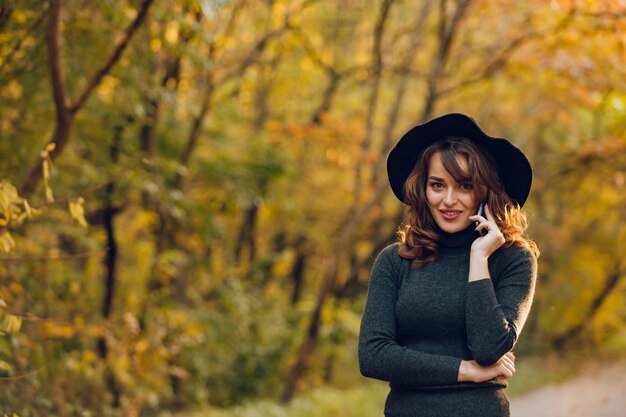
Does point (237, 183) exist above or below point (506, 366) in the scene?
above

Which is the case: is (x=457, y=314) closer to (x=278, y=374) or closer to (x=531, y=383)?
(x=278, y=374)

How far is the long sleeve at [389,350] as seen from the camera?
2.70 meters

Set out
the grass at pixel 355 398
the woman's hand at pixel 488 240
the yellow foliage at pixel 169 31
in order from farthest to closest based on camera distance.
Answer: the grass at pixel 355 398 < the yellow foliage at pixel 169 31 < the woman's hand at pixel 488 240

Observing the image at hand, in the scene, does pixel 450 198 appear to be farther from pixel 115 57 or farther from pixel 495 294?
pixel 115 57

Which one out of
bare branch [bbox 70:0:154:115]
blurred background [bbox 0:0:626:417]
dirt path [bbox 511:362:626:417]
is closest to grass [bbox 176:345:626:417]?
blurred background [bbox 0:0:626:417]

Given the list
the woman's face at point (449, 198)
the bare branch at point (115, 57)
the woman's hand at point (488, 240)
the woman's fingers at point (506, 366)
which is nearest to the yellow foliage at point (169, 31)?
the bare branch at point (115, 57)

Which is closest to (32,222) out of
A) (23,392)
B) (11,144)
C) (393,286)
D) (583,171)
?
(11,144)

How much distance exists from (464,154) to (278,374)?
10.7 m

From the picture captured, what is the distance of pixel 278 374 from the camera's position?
13.1 meters

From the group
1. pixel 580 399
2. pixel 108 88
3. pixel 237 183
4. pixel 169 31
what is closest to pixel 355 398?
pixel 237 183

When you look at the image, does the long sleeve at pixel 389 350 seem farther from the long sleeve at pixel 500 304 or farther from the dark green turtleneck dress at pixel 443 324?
the long sleeve at pixel 500 304

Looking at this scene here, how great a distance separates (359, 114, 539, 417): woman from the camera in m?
2.70

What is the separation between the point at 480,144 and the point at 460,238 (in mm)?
376

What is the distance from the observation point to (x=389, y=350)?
2.78 metres
